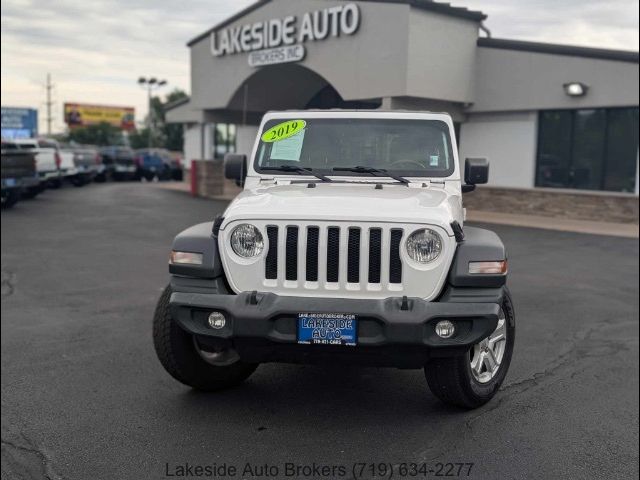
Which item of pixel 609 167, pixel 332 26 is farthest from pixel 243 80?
pixel 609 167

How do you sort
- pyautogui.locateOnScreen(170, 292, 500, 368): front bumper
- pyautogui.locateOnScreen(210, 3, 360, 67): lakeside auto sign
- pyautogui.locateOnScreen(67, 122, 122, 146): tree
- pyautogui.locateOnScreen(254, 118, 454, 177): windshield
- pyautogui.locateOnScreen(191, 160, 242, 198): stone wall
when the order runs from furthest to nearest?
1. pyautogui.locateOnScreen(67, 122, 122, 146): tree
2. pyautogui.locateOnScreen(191, 160, 242, 198): stone wall
3. pyautogui.locateOnScreen(210, 3, 360, 67): lakeside auto sign
4. pyautogui.locateOnScreen(254, 118, 454, 177): windshield
5. pyautogui.locateOnScreen(170, 292, 500, 368): front bumper

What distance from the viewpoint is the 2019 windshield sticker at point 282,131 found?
568 centimetres

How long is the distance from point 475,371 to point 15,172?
16415 millimetres

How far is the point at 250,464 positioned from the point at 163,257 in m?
7.48

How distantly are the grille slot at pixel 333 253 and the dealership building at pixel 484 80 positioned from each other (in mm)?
13712

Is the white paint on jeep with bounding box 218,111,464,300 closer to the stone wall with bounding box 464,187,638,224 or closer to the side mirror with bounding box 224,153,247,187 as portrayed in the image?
the side mirror with bounding box 224,153,247,187

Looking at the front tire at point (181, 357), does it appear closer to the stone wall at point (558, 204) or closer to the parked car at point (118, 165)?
the stone wall at point (558, 204)

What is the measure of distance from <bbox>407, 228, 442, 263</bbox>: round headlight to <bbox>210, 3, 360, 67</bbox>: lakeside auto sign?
49.6 feet

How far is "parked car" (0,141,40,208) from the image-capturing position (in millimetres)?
17641

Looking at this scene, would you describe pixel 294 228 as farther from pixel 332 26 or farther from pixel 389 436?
pixel 332 26

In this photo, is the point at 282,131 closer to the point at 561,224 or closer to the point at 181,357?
the point at 181,357

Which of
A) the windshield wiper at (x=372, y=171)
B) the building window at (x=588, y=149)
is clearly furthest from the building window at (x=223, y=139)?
the windshield wiper at (x=372, y=171)

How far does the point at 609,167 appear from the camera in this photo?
1767cm

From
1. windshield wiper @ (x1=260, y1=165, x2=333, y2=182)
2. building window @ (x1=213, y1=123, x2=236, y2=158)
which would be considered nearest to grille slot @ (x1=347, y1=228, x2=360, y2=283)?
windshield wiper @ (x1=260, y1=165, x2=333, y2=182)
